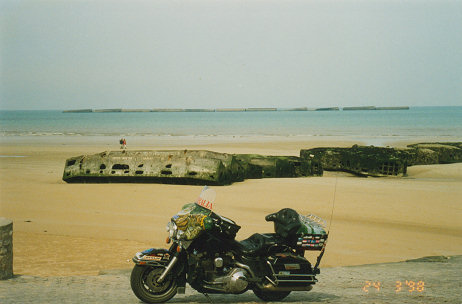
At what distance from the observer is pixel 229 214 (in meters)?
11.8

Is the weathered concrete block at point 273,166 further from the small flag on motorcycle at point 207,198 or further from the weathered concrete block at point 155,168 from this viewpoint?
the small flag on motorcycle at point 207,198

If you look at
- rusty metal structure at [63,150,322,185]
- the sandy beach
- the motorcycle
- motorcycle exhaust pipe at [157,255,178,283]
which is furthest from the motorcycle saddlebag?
rusty metal structure at [63,150,322,185]

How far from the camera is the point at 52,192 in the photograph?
14.5 metres

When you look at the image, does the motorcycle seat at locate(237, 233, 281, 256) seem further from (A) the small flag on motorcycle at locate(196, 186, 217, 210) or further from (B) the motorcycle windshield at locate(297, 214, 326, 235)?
(A) the small flag on motorcycle at locate(196, 186, 217, 210)

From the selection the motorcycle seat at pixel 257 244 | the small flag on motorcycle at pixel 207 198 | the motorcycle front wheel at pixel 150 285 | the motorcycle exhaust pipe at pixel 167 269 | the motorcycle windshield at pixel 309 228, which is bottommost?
the motorcycle front wheel at pixel 150 285

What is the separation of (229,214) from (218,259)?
19.7 feet

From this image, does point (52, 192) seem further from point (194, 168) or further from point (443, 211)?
point (443, 211)

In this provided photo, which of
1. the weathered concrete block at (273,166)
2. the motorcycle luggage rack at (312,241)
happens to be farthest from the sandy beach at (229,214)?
the motorcycle luggage rack at (312,241)

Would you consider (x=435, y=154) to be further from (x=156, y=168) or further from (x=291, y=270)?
(x=291, y=270)

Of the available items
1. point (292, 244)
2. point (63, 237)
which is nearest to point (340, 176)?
point (63, 237)

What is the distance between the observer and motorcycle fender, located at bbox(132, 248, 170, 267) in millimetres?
5707

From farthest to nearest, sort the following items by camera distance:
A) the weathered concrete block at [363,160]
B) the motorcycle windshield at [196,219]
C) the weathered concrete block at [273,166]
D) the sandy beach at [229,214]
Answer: the weathered concrete block at [363,160] < the weathered concrete block at [273,166] < the sandy beach at [229,214] < the motorcycle windshield at [196,219]

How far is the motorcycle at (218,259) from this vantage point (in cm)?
574

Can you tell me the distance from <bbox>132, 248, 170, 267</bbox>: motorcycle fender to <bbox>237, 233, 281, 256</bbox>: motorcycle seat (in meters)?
0.78
